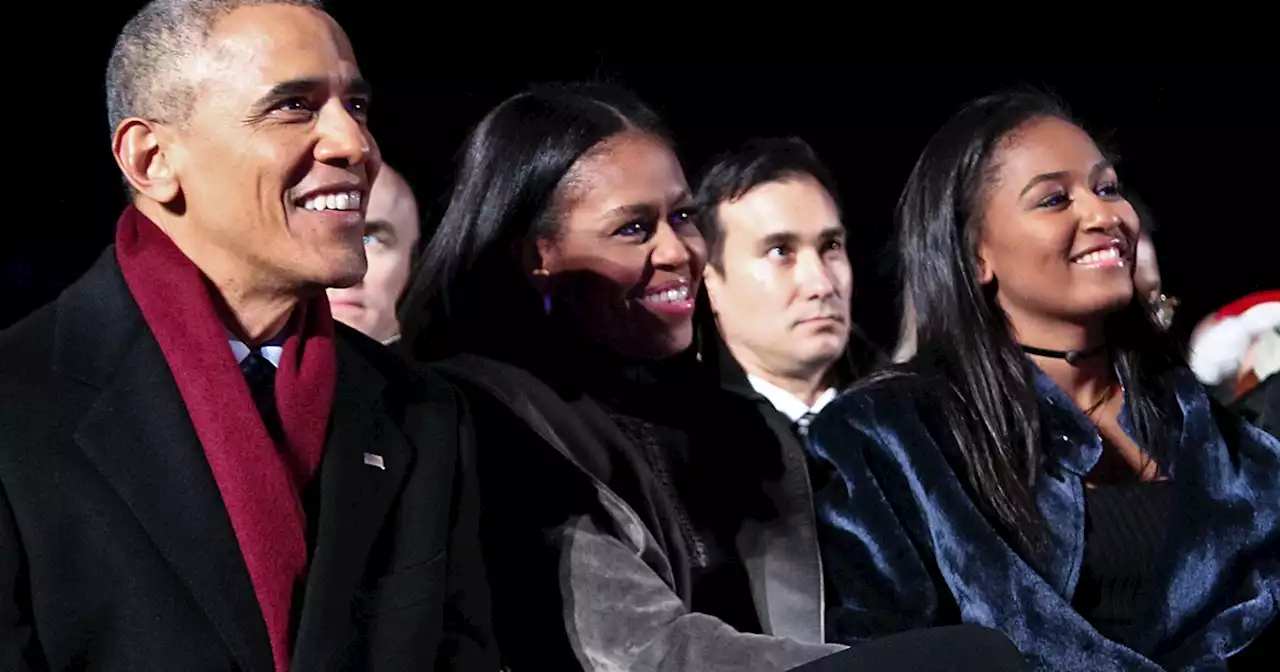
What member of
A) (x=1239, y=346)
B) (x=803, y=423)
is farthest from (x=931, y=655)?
(x=1239, y=346)

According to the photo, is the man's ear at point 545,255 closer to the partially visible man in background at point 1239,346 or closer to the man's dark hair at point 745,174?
the man's dark hair at point 745,174

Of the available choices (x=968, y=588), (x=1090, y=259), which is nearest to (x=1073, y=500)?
(x=968, y=588)

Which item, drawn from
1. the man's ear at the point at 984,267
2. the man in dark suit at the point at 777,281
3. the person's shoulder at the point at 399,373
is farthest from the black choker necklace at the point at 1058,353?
the person's shoulder at the point at 399,373

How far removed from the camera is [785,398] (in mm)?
2570

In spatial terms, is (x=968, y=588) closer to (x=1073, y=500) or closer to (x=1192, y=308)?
(x=1073, y=500)

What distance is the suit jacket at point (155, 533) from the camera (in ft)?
4.28

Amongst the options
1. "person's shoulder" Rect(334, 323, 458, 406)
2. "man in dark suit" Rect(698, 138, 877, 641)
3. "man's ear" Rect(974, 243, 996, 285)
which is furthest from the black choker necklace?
"person's shoulder" Rect(334, 323, 458, 406)

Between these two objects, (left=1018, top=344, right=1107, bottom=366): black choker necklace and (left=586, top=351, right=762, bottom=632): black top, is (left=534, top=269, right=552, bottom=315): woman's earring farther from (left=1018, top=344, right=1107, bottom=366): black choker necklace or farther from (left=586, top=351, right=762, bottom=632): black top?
(left=1018, top=344, right=1107, bottom=366): black choker necklace

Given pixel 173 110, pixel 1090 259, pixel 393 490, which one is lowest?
pixel 393 490

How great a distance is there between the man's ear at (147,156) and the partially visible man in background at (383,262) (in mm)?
868

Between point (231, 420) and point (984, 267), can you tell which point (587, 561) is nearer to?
point (231, 420)

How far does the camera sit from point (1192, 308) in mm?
3676

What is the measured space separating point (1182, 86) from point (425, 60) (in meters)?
1.72

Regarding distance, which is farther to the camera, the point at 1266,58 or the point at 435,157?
the point at 1266,58
